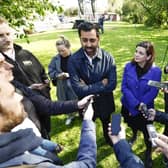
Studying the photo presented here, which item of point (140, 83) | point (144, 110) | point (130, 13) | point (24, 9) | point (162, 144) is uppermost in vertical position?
point (24, 9)

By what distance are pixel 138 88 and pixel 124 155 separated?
2167mm

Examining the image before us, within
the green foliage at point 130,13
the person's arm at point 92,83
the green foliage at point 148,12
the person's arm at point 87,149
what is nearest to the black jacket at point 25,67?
→ the person's arm at point 92,83

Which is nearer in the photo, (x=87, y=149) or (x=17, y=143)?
(x=17, y=143)

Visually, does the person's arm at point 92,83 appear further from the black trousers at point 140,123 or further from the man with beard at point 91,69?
the black trousers at point 140,123

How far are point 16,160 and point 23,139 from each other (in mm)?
134

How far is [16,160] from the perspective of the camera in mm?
1580

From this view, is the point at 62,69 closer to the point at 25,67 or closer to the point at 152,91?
the point at 25,67

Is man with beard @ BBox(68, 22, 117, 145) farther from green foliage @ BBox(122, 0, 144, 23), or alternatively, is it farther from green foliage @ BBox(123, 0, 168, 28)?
green foliage @ BBox(122, 0, 144, 23)

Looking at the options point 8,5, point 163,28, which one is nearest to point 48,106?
point 8,5

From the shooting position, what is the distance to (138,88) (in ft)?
13.6

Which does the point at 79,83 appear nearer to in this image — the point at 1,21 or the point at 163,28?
the point at 1,21

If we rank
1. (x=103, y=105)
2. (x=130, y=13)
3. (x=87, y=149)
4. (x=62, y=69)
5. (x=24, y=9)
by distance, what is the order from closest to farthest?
1. (x=87, y=149)
2. (x=103, y=105)
3. (x=62, y=69)
4. (x=24, y=9)
5. (x=130, y=13)

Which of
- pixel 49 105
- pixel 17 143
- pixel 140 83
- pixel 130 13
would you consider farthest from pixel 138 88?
pixel 130 13

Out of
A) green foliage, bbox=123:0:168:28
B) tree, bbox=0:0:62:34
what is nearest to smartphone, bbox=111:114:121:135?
tree, bbox=0:0:62:34
